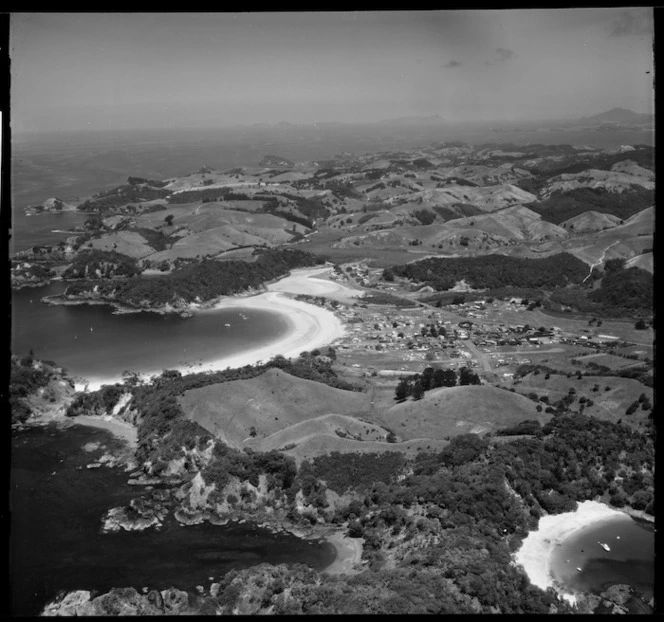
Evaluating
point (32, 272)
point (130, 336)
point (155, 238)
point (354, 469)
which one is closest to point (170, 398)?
point (354, 469)

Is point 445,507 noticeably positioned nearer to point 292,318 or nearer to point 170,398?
point 170,398

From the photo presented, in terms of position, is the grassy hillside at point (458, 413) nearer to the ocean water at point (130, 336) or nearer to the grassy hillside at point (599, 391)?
the grassy hillside at point (599, 391)

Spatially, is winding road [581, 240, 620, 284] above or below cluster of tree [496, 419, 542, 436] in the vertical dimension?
above

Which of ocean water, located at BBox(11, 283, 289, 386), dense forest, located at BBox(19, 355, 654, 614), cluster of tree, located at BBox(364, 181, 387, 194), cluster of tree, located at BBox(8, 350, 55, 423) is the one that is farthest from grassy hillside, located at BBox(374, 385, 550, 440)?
cluster of tree, located at BBox(364, 181, 387, 194)

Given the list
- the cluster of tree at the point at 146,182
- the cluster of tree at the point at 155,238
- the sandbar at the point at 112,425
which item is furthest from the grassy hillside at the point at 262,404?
the cluster of tree at the point at 146,182

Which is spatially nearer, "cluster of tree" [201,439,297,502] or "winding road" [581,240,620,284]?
"cluster of tree" [201,439,297,502]

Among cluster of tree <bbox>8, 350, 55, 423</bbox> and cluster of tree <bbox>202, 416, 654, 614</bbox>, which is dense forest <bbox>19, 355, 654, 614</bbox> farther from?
cluster of tree <bbox>8, 350, 55, 423</bbox>

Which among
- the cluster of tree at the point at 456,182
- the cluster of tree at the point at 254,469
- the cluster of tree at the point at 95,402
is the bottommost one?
the cluster of tree at the point at 95,402
